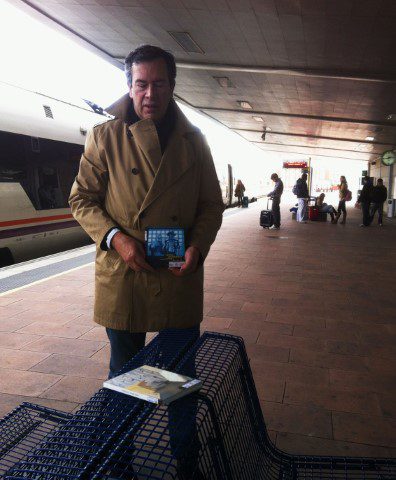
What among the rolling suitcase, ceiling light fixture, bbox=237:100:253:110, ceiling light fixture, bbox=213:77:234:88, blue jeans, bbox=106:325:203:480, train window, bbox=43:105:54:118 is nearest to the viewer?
blue jeans, bbox=106:325:203:480

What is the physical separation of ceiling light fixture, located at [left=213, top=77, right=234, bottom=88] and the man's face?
44.5ft

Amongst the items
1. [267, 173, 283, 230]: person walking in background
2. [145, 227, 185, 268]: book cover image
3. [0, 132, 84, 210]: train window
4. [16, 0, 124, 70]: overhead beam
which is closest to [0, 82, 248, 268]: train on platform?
[0, 132, 84, 210]: train window

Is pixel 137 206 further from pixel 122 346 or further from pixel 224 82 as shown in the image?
pixel 224 82

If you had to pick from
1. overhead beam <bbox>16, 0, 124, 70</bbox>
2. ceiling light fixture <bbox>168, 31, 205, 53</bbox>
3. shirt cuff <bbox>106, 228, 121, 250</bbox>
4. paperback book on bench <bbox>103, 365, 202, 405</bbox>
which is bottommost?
paperback book on bench <bbox>103, 365, 202, 405</bbox>

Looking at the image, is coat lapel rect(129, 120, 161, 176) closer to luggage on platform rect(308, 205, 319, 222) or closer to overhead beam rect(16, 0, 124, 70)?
overhead beam rect(16, 0, 124, 70)

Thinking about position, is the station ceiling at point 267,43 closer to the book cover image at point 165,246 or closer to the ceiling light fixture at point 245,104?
the ceiling light fixture at point 245,104

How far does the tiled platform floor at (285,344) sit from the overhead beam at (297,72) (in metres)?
6.39

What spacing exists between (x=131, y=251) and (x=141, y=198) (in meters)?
0.27

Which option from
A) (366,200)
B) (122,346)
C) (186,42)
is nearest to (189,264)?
(122,346)

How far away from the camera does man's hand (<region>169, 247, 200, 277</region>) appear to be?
1.90 metres

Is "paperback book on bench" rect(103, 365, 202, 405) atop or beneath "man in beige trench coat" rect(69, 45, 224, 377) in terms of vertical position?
beneath

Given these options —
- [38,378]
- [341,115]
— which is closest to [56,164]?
[38,378]

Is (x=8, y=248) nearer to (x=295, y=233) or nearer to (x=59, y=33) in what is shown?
(x=59, y=33)

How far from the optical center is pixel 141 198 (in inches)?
78.4
